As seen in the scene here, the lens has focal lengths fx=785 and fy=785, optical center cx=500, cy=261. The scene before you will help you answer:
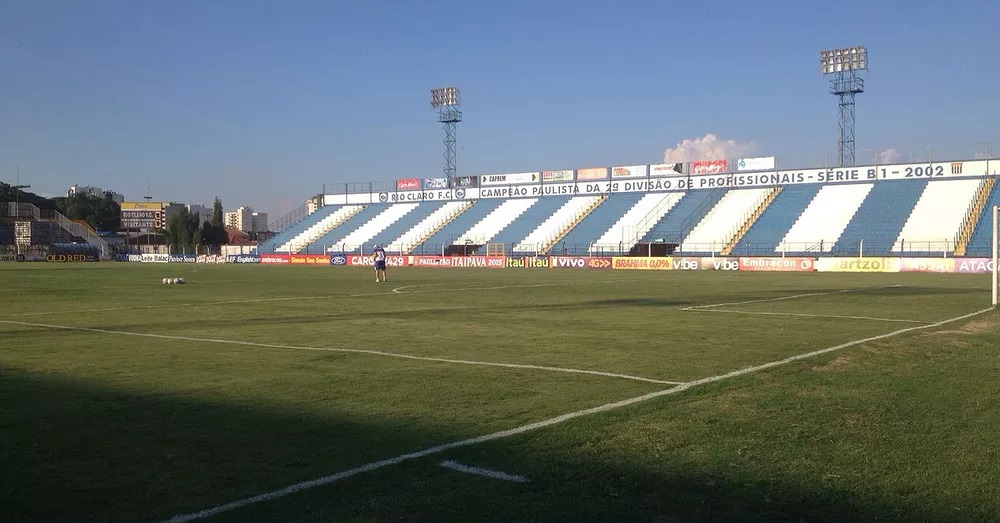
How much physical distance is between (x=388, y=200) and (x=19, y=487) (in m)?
93.1

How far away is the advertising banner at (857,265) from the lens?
51281mm

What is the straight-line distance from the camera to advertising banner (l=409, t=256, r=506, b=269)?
70375mm

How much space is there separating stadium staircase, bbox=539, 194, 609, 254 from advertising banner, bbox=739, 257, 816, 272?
1977 centimetres

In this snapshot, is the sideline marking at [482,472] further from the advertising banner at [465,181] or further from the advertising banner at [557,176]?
the advertising banner at [465,181]

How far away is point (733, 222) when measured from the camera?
67250 mm

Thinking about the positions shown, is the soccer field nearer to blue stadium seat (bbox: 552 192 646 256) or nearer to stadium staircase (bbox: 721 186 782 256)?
stadium staircase (bbox: 721 186 782 256)

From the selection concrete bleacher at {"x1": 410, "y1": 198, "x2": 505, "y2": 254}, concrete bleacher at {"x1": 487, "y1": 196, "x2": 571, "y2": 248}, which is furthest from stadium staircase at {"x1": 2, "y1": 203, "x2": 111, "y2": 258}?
concrete bleacher at {"x1": 487, "y1": 196, "x2": 571, "y2": 248}

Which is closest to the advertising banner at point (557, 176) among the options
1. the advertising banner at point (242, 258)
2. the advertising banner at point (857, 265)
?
the advertising banner at point (242, 258)

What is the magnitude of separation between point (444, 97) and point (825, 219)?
49.7m

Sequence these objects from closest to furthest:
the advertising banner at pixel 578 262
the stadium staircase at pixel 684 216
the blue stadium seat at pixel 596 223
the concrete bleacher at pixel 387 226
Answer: the advertising banner at pixel 578 262
the stadium staircase at pixel 684 216
the blue stadium seat at pixel 596 223
the concrete bleacher at pixel 387 226

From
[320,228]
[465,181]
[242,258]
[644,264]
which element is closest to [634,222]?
[644,264]

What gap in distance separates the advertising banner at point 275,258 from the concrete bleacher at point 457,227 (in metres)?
14.9

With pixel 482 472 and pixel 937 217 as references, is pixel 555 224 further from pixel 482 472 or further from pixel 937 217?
pixel 482 472

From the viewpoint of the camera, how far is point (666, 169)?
7888 centimetres
